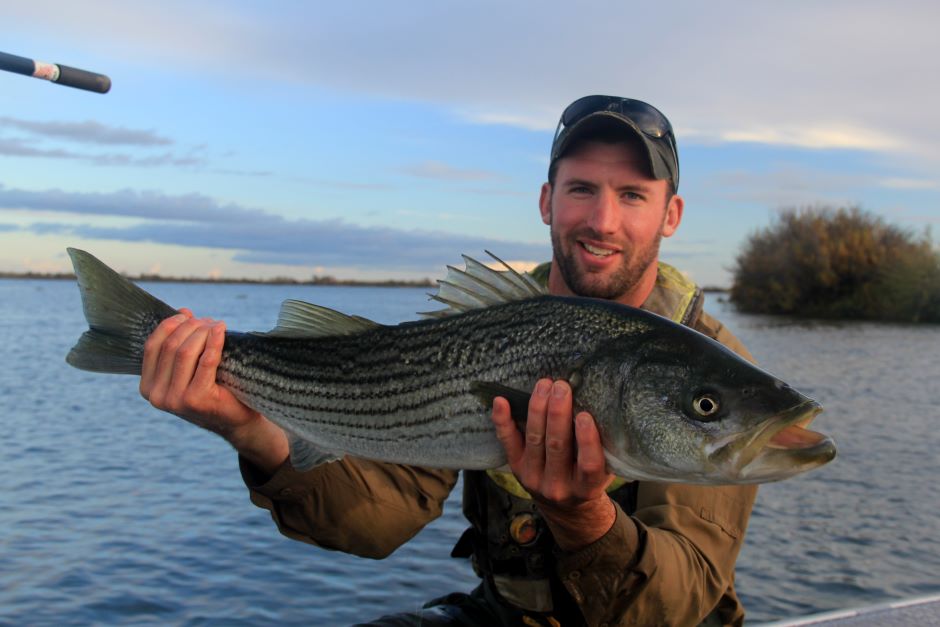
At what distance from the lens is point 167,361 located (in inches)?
147

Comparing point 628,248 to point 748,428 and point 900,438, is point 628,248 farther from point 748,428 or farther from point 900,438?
point 900,438

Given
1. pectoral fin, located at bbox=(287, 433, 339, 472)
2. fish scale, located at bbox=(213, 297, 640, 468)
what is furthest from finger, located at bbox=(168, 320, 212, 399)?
pectoral fin, located at bbox=(287, 433, 339, 472)

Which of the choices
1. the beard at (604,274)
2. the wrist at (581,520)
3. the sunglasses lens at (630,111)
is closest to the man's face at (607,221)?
the beard at (604,274)

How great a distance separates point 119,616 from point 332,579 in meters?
2.27

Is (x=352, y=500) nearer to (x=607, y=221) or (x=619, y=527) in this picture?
(x=619, y=527)

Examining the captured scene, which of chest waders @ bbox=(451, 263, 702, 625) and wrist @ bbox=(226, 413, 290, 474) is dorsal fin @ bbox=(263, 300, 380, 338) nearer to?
wrist @ bbox=(226, 413, 290, 474)

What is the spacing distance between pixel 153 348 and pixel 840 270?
6105 cm

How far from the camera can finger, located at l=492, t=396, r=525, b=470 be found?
10.5ft

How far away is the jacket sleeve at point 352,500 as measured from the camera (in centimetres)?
420

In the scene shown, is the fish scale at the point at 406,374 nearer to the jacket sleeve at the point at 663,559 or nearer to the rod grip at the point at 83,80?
the jacket sleeve at the point at 663,559

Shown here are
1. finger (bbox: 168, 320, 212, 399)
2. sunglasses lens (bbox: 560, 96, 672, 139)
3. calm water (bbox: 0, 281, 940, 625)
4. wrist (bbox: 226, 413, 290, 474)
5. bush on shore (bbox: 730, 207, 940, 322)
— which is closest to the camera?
finger (bbox: 168, 320, 212, 399)

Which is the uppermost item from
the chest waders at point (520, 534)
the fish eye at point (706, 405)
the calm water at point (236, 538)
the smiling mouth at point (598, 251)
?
the smiling mouth at point (598, 251)

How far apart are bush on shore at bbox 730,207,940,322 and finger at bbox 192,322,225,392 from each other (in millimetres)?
58041

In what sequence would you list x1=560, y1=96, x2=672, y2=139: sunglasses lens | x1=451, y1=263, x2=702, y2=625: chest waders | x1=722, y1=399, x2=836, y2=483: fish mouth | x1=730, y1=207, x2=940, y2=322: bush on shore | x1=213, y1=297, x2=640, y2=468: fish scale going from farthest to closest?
x1=730, y1=207, x2=940, y2=322: bush on shore < x1=560, y1=96, x2=672, y2=139: sunglasses lens < x1=451, y1=263, x2=702, y2=625: chest waders < x1=213, y1=297, x2=640, y2=468: fish scale < x1=722, y1=399, x2=836, y2=483: fish mouth
